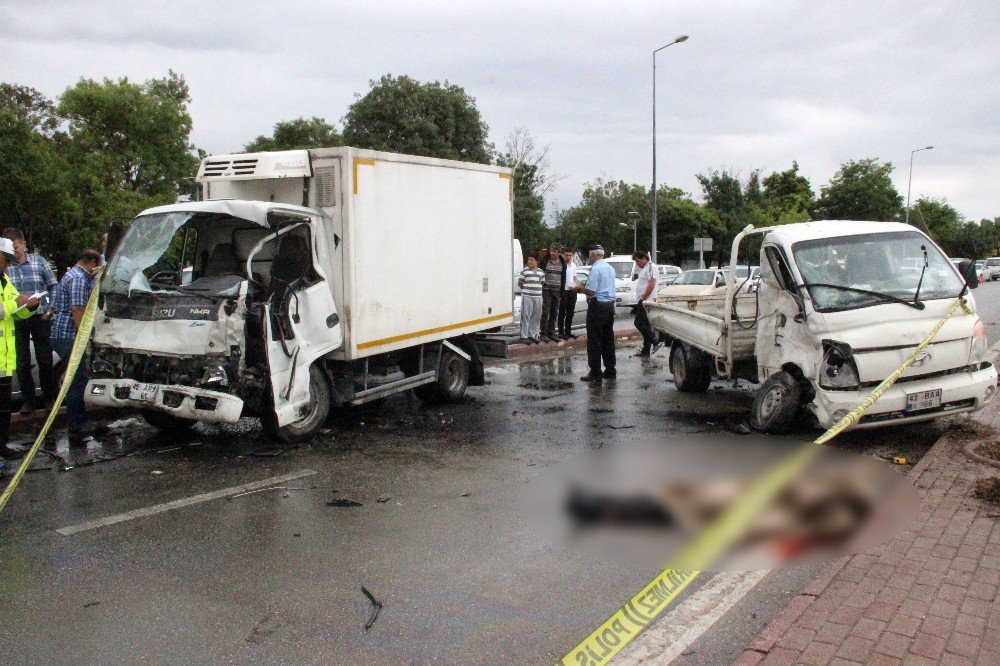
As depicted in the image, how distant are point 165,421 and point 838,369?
658 cm

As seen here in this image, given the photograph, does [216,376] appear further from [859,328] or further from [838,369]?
[859,328]

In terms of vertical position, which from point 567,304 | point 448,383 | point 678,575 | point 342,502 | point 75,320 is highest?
point 75,320

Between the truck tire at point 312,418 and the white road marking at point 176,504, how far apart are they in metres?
0.84

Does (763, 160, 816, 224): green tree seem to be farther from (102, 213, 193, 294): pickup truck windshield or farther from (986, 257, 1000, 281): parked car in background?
(102, 213, 193, 294): pickup truck windshield

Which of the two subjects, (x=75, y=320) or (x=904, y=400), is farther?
(x=75, y=320)

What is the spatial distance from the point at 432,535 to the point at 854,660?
272cm

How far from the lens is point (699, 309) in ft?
36.1

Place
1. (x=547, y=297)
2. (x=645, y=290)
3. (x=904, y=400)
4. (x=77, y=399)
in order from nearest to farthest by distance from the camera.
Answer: (x=904, y=400)
(x=77, y=399)
(x=645, y=290)
(x=547, y=297)

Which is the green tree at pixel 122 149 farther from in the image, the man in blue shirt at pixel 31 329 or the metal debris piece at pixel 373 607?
the metal debris piece at pixel 373 607

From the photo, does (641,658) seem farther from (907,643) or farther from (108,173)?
(108,173)

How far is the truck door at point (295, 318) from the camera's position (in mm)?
7305

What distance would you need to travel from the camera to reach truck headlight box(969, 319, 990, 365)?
24.4ft

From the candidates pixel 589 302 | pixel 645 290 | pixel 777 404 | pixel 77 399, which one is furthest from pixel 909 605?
pixel 645 290

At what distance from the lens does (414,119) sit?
3888cm
